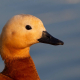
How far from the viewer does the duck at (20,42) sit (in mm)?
2795

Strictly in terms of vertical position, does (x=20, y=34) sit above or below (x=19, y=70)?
above

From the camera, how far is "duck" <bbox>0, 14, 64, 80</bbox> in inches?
110

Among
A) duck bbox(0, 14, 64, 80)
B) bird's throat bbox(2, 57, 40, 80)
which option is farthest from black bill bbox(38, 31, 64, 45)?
bird's throat bbox(2, 57, 40, 80)

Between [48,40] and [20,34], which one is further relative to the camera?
[48,40]

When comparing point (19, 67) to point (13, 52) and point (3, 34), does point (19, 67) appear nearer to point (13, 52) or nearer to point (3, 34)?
point (13, 52)

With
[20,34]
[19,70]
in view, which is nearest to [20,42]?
[20,34]

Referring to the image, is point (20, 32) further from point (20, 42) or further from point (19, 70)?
point (19, 70)

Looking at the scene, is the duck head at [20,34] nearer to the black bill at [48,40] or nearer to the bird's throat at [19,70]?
the black bill at [48,40]

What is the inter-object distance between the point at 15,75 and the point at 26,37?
594mm

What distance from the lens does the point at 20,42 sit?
2855mm

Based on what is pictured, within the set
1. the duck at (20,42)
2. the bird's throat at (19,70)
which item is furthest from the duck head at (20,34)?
the bird's throat at (19,70)

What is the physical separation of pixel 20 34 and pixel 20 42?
13cm

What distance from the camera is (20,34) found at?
111 inches

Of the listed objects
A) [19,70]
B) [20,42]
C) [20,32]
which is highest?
[20,32]
